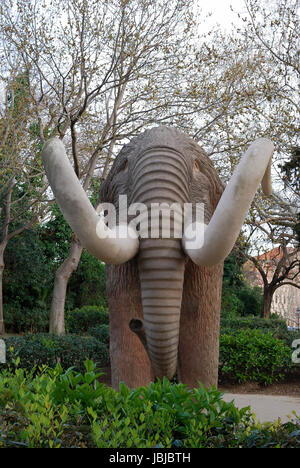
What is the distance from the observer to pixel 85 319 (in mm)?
13773

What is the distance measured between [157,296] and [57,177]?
86cm

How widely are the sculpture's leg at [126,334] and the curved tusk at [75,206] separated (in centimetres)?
61

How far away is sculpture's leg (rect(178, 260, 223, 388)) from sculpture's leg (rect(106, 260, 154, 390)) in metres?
0.25

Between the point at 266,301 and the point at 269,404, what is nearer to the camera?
the point at 269,404

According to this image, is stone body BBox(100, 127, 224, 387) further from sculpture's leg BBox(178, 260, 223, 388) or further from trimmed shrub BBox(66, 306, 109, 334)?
trimmed shrub BBox(66, 306, 109, 334)

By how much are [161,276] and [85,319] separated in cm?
1150

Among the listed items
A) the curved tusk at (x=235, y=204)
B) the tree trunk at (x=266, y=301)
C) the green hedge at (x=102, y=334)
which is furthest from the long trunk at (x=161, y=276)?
the tree trunk at (x=266, y=301)

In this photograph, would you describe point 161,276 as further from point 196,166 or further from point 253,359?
point 253,359

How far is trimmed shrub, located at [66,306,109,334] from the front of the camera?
1358 centimetres

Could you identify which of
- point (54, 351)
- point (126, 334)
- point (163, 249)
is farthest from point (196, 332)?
point (54, 351)

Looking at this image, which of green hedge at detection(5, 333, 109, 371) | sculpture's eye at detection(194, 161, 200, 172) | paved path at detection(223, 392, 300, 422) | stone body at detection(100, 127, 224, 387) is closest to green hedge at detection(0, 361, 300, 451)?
stone body at detection(100, 127, 224, 387)

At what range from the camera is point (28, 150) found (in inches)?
475

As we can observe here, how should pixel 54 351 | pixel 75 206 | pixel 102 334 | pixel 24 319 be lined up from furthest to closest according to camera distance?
pixel 24 319, pixel 102 334, pixel 54 351, pixel 75 206

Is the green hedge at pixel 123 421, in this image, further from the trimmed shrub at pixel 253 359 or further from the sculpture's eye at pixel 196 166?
the trimmed shrub at pixel 253 359
